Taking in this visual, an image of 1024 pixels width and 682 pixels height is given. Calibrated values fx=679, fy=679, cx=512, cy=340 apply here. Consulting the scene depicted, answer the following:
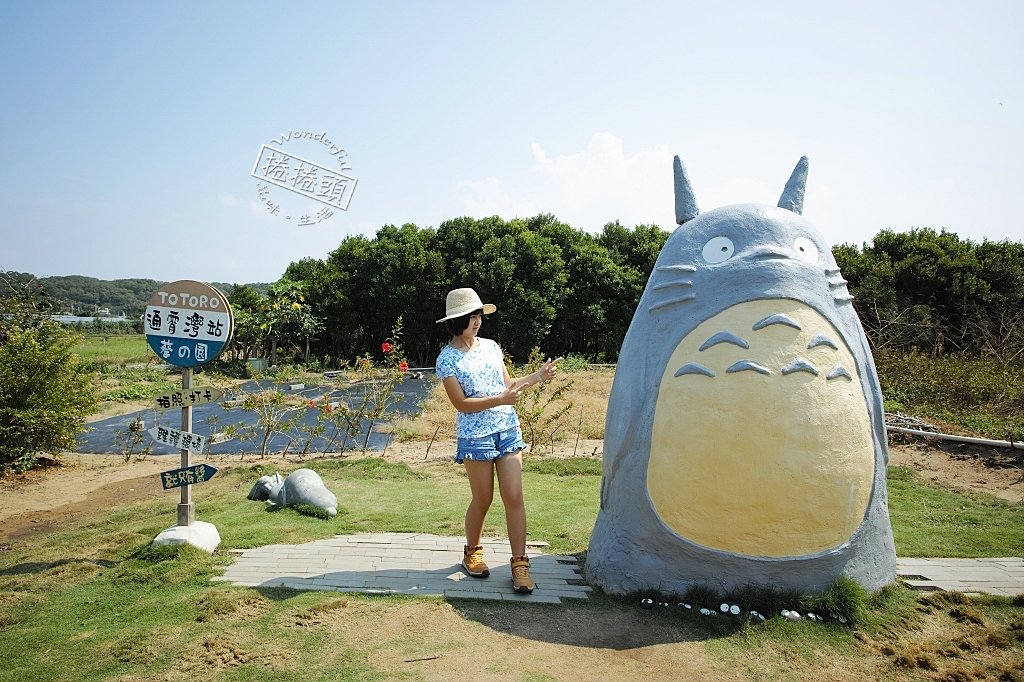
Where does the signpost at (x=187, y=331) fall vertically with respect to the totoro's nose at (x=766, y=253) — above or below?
below

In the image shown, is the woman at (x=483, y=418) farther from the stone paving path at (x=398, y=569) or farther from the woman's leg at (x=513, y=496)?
the stone paving path at (x=398, y=569)

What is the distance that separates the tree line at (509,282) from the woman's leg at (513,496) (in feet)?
58.2

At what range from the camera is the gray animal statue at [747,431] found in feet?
11.2

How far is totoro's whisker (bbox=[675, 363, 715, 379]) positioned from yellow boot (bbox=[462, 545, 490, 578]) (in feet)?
5.24

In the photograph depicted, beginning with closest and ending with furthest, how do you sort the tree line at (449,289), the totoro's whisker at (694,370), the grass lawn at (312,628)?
the grass lawn at (312,628) → the totoro's whisker at (694,370) → the tree line at (449,289)

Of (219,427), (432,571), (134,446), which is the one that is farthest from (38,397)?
(432,571)

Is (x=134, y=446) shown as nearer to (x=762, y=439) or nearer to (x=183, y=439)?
(x=183, y=439)

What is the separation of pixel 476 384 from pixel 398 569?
1306mm

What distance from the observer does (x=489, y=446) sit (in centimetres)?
372

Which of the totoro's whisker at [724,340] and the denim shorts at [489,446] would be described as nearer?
the totoro's whisker at [724,340]

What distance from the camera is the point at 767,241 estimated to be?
3738 millimetres

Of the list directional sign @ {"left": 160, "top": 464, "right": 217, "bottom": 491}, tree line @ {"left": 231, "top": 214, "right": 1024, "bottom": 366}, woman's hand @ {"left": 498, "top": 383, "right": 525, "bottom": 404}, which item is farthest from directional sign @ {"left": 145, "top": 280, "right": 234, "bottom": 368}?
tree line @ {"left": 231, "top": 214, "right": 1024, "bottom": 366}

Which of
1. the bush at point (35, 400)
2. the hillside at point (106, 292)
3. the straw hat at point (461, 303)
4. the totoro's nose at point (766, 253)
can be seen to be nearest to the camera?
the totoro's nose at point (766, 253)

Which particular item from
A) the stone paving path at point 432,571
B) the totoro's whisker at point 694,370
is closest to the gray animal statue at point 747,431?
the totoro's whisker at point 694,370
